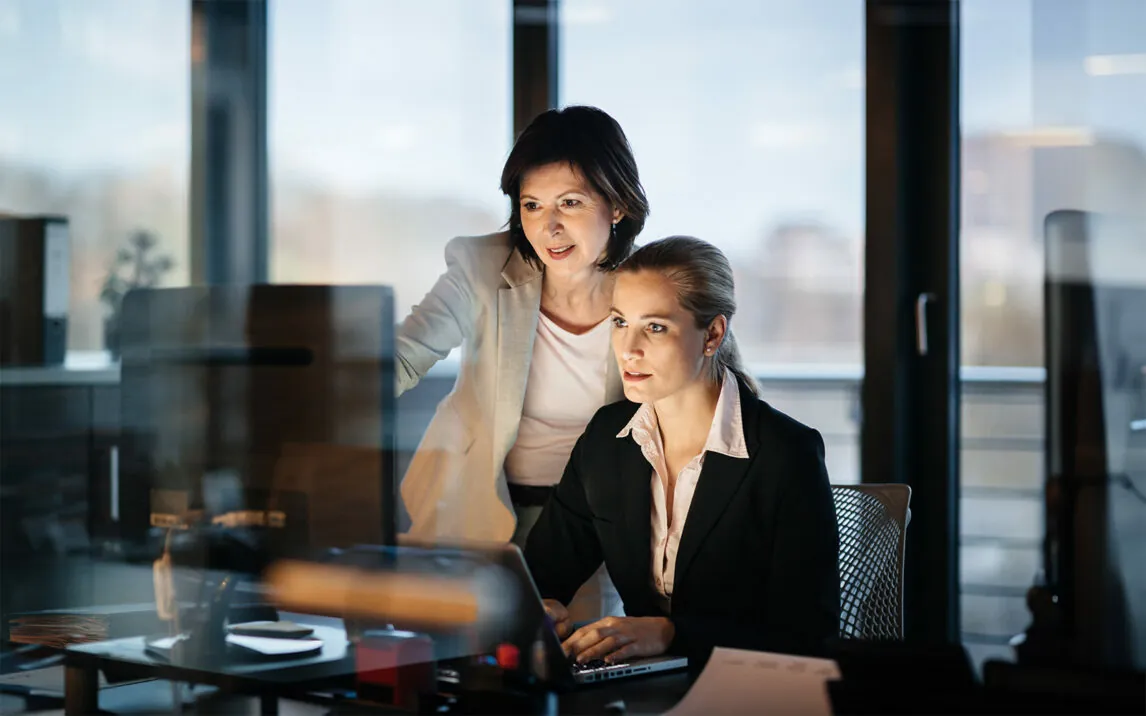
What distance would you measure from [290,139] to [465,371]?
1606mm

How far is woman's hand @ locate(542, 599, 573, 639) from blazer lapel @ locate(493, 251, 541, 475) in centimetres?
47

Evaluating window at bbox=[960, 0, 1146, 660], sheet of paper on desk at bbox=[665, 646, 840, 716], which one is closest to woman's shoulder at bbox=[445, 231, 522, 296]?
sheet of paper on desk at bbox=[665, 646, 840, 716]

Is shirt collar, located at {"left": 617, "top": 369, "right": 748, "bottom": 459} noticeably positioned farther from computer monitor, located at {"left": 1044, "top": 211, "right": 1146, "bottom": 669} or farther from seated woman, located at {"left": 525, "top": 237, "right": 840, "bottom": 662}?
computer monitor, located at {"left": 1044, "top": 211, "right": 1146, "bottom": 669}

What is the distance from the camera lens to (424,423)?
89.9 inches

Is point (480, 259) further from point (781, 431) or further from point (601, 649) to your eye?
point (601, 649)

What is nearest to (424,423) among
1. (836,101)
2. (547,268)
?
(547,268)

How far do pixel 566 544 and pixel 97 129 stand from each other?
2344 millimetres

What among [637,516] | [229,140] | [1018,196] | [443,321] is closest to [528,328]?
[443,321]

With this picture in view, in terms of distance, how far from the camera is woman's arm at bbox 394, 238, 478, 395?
207 cm

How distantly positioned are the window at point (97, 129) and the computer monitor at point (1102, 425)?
2530 mm

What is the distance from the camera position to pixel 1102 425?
2.24 meters

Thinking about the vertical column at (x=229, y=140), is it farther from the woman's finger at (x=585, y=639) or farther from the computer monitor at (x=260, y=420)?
the woman's finger at (x=585, y=639)

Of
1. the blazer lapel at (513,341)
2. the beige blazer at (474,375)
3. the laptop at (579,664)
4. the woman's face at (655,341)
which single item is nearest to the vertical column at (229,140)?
the beige blazer at (474,375)

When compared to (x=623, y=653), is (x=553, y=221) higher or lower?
higher
